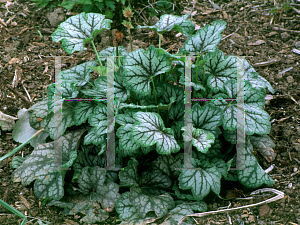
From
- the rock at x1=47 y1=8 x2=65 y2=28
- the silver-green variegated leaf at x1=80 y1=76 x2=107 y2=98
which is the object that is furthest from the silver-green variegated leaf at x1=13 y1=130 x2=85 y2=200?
the rock at x1=47 y1=8 x2=65 y2=28

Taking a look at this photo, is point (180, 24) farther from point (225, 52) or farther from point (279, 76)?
point (279, 76)

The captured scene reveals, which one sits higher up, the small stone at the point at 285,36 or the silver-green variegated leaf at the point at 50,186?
the small stone at the point at 285,36

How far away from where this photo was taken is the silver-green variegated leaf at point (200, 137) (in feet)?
6.15

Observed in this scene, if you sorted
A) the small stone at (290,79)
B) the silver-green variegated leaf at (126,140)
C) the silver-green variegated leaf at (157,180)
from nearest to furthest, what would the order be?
1. the silver-green variegated leaf at (126,140)
2. the silver-green variegated leaf at (157,180)
3. the small stone at (290,79)

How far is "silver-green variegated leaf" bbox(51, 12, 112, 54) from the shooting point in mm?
2170

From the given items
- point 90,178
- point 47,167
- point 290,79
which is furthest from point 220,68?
point 47,167

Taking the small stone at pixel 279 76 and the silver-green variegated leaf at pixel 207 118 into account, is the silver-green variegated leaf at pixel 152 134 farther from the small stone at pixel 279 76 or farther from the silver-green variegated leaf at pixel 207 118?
the small stone at pixel 279 76

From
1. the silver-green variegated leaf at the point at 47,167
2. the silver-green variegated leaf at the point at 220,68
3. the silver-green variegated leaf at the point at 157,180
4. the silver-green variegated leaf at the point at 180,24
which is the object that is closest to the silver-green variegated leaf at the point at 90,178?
the silver-green variegated leaf at the point at 47,167

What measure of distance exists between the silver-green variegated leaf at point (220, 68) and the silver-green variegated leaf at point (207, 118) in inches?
8.4

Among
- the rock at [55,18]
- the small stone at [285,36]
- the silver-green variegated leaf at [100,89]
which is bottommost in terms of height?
the silver-green variegated leaf at [100,89]

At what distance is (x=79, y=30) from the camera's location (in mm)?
2289

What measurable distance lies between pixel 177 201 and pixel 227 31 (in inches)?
85.9

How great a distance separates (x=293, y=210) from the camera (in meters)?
2.02

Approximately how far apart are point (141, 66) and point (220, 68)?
1.98 feet
